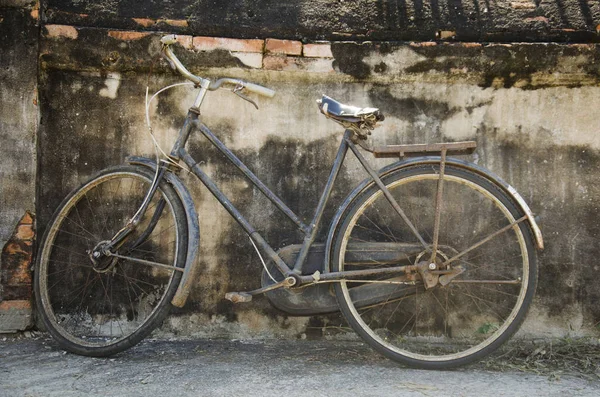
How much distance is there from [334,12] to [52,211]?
7.04ft

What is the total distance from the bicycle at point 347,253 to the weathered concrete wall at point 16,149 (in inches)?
7.4

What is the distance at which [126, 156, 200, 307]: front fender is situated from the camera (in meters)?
3.39

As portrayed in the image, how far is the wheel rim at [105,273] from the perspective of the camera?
393cm

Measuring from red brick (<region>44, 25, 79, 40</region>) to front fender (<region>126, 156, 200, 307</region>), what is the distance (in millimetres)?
947

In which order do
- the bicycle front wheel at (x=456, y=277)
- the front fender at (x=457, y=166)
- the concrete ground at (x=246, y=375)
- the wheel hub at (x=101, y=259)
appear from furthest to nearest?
the bicycle front wheel at (x=456, y=277) < the wheel hub at (x=101, y=259) < the front fender at (x=457, y=166) < the concrete ground at (x=246, y=375)

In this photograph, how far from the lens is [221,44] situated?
386cm

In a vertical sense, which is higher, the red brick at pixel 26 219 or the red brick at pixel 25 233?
the red brick at pixel 26 219

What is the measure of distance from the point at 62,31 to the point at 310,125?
1583 millimetres

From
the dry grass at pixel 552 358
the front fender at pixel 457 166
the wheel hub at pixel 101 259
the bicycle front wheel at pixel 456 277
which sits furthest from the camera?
the bicycle front wheel at pixel 456 277

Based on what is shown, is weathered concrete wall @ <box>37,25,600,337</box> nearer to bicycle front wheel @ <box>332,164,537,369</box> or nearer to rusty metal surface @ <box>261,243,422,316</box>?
bicycle front wheel @ <box>332,164,537,369</box>

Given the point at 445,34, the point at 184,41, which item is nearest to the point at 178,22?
the point at 184,41

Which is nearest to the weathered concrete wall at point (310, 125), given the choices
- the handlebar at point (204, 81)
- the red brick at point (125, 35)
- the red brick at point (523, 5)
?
the red brick at point (125, 35)

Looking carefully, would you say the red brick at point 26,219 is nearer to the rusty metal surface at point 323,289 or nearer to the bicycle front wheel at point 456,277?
the rusty metal surface at point 323,289

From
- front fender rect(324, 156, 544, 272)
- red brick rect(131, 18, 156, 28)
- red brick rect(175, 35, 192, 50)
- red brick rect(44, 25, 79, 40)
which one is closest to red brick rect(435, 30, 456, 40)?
front fender rect(324, 156, 544, 272)
